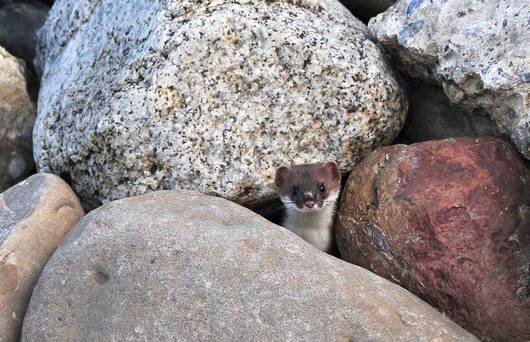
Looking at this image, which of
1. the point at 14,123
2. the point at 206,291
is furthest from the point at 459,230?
the point at 14,123

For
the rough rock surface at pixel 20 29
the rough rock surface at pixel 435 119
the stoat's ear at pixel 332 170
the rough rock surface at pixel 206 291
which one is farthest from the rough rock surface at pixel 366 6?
the rough rock surface at pixel 20 29

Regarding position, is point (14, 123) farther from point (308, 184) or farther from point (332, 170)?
point (332, 170)

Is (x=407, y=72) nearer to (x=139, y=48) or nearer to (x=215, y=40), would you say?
(x=215, y=40)

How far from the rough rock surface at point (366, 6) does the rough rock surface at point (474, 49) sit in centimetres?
113

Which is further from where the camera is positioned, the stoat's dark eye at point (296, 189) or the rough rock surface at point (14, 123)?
the rough rock surface at point (14, 123)

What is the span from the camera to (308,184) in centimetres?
579

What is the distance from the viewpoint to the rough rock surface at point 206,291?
4059 millimetres

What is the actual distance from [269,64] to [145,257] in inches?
78.1

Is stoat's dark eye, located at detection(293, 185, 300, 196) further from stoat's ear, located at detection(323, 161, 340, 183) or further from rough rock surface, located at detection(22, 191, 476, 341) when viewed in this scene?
rough rock surface, located at detection(22, 191, 476, 341)

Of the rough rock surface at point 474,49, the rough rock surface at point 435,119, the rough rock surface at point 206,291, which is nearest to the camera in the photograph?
the rough rock surface at point 206,291

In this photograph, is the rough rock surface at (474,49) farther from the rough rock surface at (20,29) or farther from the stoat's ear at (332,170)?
the rough rock surface at (20,29)

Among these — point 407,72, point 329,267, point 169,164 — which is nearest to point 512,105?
point 407,72

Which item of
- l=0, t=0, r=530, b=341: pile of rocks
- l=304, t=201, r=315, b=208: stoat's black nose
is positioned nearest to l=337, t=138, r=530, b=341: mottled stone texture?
l=0, t=0, r=530, b=341: pile of rocks

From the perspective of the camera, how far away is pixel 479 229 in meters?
4.81
